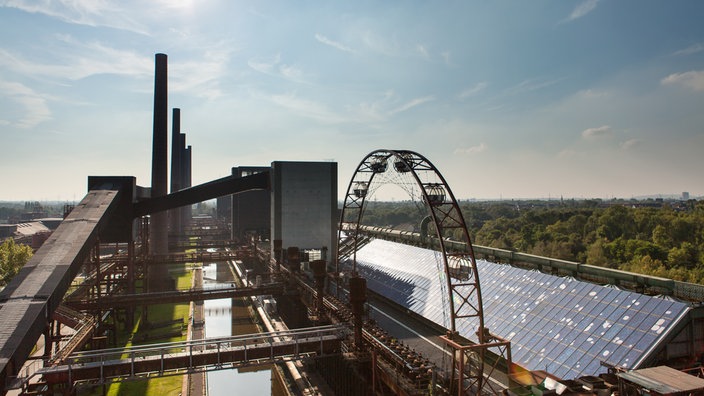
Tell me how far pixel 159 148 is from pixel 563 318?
178ft

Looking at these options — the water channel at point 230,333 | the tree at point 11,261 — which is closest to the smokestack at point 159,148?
the water channel at point 230,333

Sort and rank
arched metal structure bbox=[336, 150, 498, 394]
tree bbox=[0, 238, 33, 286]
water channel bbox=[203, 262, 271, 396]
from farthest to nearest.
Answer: tree bbox=[0, 238, 33, 286], water channel bbox=[203, 262, 271, 396], arched metal structure bbox=[336, 150, 498, 394]

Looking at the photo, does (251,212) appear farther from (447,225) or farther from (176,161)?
(447,225)

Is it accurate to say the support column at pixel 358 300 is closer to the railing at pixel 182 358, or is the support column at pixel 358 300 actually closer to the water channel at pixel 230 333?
the railing at pixel 182 358

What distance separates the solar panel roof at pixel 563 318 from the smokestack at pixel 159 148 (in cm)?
4089

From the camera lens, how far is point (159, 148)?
59500 mm

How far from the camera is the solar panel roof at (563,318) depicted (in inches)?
764

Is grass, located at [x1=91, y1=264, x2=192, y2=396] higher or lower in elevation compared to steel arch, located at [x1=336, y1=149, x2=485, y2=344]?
lower

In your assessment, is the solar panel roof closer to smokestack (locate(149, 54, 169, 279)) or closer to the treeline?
the treeline

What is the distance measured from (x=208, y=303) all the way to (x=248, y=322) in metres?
13.4

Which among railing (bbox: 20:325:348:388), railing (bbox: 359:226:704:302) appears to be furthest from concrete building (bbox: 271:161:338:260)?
railing (bbox: 20:325:348:388)

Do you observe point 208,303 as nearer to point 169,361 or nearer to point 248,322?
point 248,322

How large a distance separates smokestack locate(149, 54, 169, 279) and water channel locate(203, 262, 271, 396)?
469 inches

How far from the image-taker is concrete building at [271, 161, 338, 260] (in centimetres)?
5403
